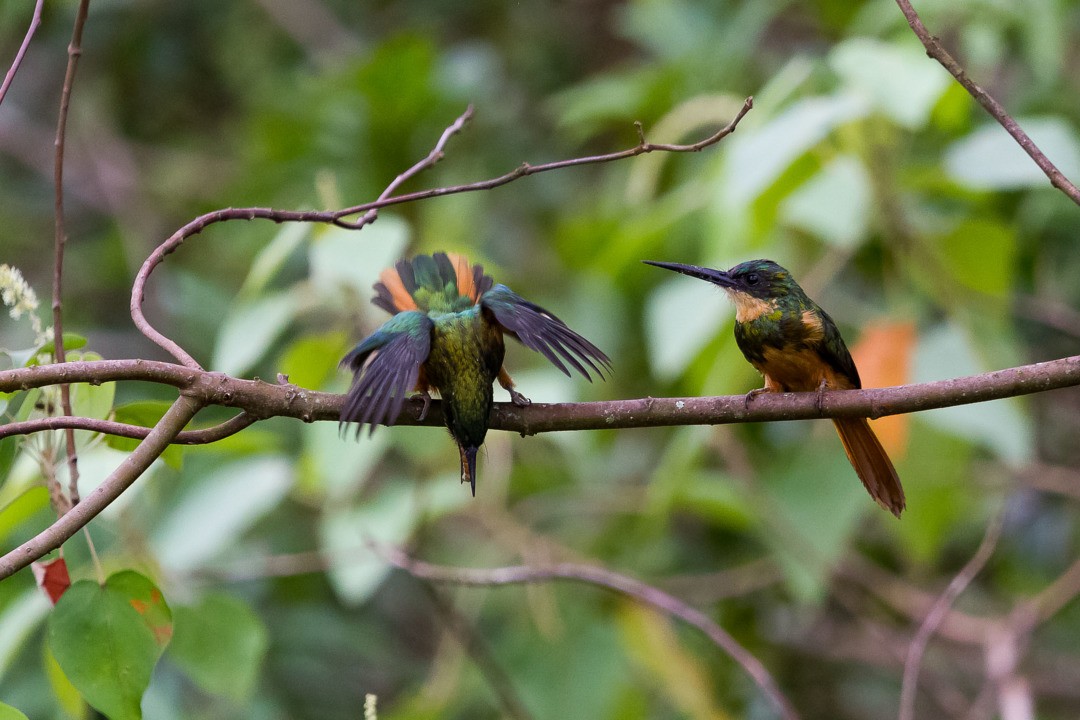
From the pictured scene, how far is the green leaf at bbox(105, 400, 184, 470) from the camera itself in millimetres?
1540

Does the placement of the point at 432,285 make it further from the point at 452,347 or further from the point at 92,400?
the point at 92,400

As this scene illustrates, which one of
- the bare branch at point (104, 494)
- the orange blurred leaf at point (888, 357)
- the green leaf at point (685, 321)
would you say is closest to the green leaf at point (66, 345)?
the bare branch at point (104, 494)

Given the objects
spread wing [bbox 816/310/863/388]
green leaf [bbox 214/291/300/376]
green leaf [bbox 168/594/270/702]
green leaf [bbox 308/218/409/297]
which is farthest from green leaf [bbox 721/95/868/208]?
green leaf [bbox 168/594/270/702]

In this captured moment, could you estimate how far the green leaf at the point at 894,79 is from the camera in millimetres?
2395

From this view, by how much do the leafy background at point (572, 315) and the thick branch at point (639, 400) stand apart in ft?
0.81

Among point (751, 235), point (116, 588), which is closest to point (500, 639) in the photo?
point (751, 235)

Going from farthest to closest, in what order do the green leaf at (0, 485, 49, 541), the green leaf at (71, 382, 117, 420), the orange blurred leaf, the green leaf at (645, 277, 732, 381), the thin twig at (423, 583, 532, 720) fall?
the thin twig at (423, 583, 532, 720) → the orange blurred leaf → the green leaf at (645, 277, 732, 381) → the green leaf at (0, 485, 49, 541) → the green leaf at (71, 382, 117, 420)

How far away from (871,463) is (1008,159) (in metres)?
0.87

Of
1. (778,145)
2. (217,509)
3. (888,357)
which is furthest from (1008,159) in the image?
(217,509)

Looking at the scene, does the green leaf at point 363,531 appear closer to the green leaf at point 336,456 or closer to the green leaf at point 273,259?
the green leaf at point 336,456

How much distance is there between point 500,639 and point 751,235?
1.80m

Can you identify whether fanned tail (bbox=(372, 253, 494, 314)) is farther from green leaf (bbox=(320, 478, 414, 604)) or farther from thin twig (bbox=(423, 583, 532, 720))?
thin twig (bbox=(423, 583, 532, 720))

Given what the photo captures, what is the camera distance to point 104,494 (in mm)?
1284

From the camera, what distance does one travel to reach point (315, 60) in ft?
16.9
